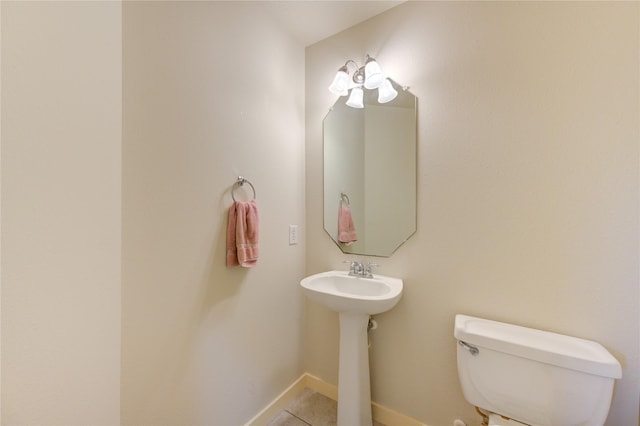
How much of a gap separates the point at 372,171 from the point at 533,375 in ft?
3.86

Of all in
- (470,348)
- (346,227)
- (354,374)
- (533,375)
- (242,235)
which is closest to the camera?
(533,375)

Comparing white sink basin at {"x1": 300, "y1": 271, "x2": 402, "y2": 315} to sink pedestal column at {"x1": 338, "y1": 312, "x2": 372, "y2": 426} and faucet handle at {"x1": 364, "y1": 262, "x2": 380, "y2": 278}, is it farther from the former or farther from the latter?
sink pedestal column at {"x1": 338, "y1": 312, "x2": 372, "y2": 426}

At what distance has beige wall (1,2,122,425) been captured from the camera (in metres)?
0.64

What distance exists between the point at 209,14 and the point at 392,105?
3.39 ft

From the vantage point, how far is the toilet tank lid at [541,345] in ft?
2.78

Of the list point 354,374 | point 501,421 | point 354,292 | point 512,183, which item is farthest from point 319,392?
point 512,183

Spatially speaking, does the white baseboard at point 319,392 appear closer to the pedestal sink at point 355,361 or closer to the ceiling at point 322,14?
the pedestal sink at point 355,361

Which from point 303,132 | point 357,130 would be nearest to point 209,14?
point 303,132

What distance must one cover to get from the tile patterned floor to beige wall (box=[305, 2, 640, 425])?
12.8 inches

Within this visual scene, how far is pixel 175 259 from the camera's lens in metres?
1.03

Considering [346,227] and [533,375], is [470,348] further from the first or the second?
[346,227]

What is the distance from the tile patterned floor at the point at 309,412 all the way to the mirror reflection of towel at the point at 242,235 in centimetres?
101

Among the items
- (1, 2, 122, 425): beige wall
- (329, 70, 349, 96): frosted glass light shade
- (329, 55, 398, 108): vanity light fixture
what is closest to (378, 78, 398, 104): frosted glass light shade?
(329, 55, 398, 108): vanity light fixture

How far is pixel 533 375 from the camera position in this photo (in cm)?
94
